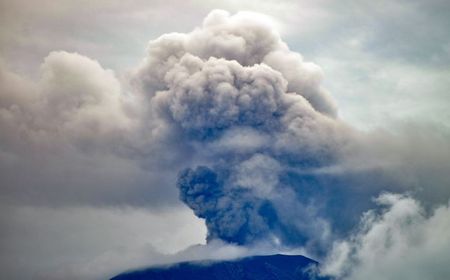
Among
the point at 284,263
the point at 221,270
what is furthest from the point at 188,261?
the point at 284,263

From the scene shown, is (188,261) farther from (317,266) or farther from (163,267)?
(317,266)

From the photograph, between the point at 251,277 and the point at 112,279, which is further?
the point at 112,279

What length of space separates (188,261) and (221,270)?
669 centimetres

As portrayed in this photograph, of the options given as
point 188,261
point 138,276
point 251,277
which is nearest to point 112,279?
point 138,276

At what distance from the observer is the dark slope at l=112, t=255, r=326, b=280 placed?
97.9m

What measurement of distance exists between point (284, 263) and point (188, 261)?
1591 centimetres

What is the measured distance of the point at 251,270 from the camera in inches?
3903

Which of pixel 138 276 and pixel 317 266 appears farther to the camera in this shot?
pixel 138 276

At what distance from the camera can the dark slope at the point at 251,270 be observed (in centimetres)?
9788

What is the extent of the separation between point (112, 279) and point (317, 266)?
120 ft

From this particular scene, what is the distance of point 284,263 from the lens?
101062mm

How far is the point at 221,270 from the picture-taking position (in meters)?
100

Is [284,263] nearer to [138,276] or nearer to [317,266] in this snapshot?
[317,266]

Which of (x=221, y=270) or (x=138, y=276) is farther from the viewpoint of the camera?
(x=138, y=276)
